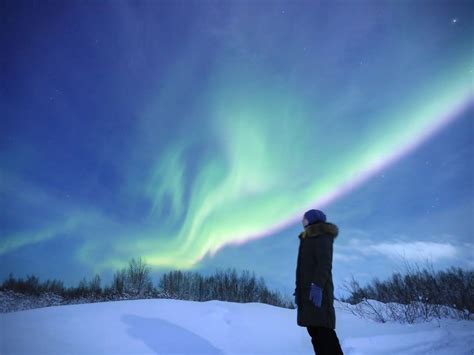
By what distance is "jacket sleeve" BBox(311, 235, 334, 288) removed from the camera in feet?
13.6

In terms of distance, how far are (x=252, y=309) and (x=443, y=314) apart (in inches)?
252

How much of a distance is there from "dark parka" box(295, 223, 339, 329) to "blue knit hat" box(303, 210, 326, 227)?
0.10 metres

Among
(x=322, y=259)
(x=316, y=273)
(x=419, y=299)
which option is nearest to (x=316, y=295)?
(x=316, y=273)

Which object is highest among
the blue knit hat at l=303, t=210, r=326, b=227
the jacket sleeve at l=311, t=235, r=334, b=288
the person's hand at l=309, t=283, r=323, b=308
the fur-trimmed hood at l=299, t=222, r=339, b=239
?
the blue knit hat at l=303, t=210, r=326, b=227

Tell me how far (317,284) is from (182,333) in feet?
12.5

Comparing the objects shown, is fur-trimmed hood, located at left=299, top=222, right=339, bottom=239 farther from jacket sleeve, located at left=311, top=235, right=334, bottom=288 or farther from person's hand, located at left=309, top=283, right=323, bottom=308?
person's hand, located at left=309, top=283, right=323, bottom=308

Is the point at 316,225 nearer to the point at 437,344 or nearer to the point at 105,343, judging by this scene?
the point at 437,344

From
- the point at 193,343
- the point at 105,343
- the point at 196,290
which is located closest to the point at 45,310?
the point at 105,343

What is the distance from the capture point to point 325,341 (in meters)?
4.03

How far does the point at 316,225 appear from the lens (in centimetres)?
443

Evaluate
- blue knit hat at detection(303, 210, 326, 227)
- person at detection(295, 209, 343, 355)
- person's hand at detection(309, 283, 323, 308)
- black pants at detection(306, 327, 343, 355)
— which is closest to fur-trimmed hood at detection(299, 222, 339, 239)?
person at detection(295, 209, 343, 355)

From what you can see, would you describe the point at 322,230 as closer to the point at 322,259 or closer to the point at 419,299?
the point at 322,259

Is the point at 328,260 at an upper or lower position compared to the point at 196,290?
lower

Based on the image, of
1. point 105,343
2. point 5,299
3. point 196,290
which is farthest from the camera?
point 196,290
